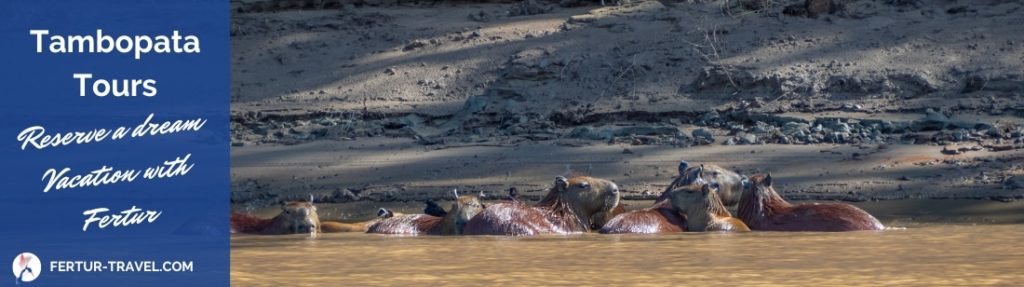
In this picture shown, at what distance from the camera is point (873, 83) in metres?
14.7

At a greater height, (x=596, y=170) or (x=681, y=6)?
(x=681, y=6)

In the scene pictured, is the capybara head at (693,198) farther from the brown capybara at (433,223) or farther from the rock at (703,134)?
the rock at (703,134)

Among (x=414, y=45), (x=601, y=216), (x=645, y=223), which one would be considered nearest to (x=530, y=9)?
(x=414, y=45)

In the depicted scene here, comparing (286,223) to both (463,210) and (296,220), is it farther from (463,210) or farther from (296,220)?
(463,210)

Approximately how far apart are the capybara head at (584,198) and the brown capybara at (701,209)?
1.33 ft

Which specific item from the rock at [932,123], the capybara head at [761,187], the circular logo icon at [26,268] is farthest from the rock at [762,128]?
the circular logo icon at [26,268]

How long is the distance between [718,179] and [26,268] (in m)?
5.02

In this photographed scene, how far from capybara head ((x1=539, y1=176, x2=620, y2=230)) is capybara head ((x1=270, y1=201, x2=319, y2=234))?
4.62 feet

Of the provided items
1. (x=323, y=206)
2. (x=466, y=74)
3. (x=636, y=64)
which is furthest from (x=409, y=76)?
(x=323, y=206)

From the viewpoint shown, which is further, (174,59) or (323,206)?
(174,59)

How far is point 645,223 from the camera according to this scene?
36.2 feet

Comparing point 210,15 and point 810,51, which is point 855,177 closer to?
point 810,51

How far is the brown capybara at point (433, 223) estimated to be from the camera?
37.2 ft

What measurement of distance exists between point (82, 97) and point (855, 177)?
21.6 ft
